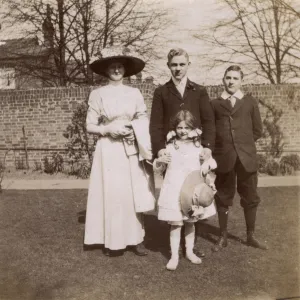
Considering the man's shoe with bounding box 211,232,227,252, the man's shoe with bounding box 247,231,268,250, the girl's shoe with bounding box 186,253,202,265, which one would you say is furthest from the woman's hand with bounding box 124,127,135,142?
the man's shoe with bounding box 247,231,268,250

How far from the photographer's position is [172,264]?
12.8 feet

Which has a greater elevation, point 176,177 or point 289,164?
point 176,177

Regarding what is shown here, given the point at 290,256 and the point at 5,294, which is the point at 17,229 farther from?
the point at 290,256

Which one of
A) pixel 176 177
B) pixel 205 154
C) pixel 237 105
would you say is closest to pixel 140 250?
pixel 176 177

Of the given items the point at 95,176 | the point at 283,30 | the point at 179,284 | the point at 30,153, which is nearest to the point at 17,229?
the point at 95,176

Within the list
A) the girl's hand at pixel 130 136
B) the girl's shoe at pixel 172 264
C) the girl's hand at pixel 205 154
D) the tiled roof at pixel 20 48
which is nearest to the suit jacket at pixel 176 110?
the girl's hand at pixel 205 154

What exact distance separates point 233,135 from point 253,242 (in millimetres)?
1172

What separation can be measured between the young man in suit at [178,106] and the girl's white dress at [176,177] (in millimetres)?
144

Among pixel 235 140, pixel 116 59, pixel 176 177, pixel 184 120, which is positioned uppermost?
pixel 116 59

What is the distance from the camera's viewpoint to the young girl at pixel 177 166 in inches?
151

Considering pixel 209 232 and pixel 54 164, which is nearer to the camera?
pixel 209 232

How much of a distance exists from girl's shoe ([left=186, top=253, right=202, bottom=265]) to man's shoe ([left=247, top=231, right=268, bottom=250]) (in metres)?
0.74

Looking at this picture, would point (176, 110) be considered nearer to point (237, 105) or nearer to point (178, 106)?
point (178, 106)

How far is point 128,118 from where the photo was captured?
14.2ft
